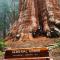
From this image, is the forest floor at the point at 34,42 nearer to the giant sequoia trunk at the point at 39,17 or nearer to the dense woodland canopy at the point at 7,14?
the giant sequoia trunk at the point at 39,17

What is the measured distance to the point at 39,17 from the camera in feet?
52.2

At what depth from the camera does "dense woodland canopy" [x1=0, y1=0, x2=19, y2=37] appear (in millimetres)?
34359

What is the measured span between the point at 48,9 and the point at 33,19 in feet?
4.01

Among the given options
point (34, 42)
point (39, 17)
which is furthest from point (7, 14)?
point (34, 42)

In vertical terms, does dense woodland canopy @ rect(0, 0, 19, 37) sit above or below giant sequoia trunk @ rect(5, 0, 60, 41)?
below

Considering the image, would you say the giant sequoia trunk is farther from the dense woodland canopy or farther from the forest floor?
the dense woodland canopy

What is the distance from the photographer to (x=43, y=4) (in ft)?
52.0

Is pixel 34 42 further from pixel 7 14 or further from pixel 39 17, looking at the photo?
pixel 7 14

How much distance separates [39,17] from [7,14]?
68.2ft

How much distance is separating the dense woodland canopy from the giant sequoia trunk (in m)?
17.7

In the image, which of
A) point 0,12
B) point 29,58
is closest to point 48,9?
point 29,58

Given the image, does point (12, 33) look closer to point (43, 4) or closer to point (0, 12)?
point (43, 4)

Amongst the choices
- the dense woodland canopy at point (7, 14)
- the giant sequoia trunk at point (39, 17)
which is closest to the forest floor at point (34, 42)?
the giant sequoia trunk at point (39, 17)

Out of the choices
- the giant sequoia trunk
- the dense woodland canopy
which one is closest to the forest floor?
the giant sequoia trunk
